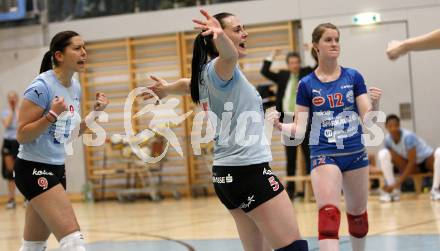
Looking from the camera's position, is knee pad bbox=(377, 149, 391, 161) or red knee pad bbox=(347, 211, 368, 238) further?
knee pad bbox=(377, 149, 391, 161)

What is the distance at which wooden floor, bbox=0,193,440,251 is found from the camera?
8359 millimetres

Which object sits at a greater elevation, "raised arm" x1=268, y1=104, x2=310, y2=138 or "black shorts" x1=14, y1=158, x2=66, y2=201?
"raised arm" x1=268, y1=104, x2=310, y2=138

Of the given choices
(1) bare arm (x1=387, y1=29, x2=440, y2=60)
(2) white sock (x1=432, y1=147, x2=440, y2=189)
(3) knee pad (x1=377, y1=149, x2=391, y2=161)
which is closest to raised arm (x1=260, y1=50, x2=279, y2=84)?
(3) knee pad (x1=377, y1=149, x2=391, y2=161)

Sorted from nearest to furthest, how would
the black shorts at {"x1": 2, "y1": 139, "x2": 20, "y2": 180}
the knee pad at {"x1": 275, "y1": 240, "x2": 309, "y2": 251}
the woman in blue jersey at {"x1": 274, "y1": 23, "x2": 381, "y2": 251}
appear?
1. the knee pad at {"x1": 275, "y1": 240, "x2": 309, "y2": 251}
2. the woman in blue jersey at {"x1": 274, "y1": 23, "x2": 381, "y2": 251}
3. the black shorts at {"x1": 2, "y1": 139, "x2": 20, "y2": 180}

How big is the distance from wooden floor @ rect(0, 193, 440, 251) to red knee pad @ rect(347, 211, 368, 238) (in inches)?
87.7

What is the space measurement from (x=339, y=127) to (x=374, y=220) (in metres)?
3.81


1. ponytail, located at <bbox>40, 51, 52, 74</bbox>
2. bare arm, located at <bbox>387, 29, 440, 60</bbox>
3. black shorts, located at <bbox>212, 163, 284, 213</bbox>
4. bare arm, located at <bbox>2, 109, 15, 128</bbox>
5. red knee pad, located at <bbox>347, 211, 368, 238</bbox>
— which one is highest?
ponytail, located at <bbox>40, 51, 52, 74</bbox>

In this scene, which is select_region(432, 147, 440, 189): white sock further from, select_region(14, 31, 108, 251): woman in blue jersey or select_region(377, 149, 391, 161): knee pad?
select_region(14, 31, 108, 251): woman in blue jersey

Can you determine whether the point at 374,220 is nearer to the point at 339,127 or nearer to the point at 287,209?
the point at 339,127

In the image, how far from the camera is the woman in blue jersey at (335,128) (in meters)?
5.29

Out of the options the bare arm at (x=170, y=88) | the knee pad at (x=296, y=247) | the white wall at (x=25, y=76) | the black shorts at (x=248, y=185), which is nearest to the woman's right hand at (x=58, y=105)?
the bare arm at (x=170, y=88)

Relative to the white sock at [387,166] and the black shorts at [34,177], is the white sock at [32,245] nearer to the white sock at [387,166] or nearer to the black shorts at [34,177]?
the black shorts at [34,177]

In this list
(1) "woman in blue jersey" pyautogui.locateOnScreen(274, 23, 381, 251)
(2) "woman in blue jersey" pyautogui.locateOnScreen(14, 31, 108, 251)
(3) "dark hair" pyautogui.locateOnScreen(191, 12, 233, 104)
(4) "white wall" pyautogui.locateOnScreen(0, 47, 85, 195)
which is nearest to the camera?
(3) "dark hair" pyautogui.locateOnScreen(191, 12, 233, 104)

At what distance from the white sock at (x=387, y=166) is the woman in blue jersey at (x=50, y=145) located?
6733 mm
